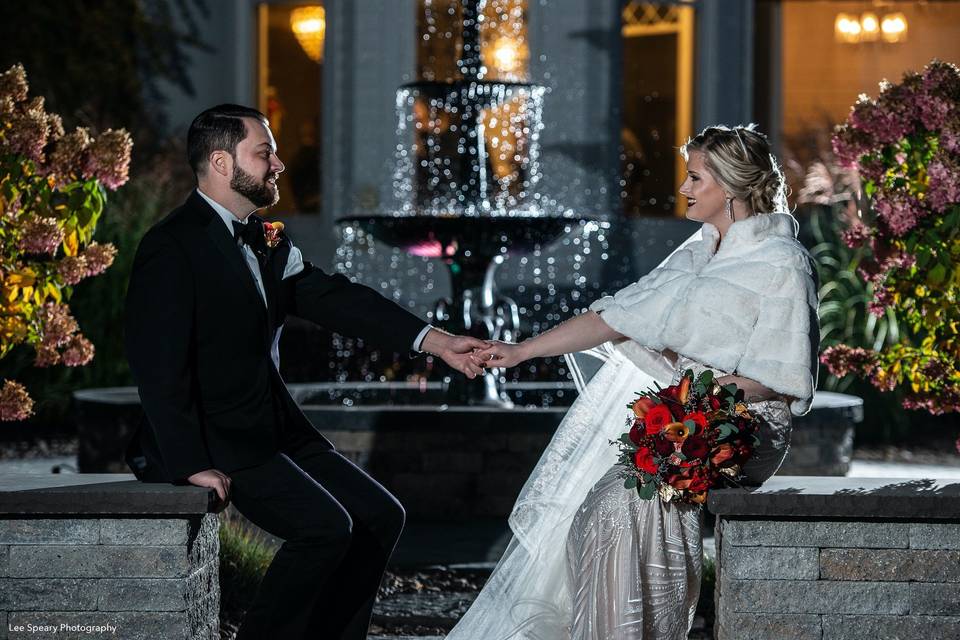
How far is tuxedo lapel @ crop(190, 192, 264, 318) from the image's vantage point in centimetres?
410

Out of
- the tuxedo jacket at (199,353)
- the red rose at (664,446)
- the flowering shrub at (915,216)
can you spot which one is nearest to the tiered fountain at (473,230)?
the flowering shrub at (915,216)

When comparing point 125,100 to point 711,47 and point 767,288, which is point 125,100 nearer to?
point 711,47

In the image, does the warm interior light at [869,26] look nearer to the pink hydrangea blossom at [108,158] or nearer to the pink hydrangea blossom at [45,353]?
the pink hydrangea blossom at [108,158]

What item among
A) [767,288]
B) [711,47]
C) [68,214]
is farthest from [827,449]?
[711,47]

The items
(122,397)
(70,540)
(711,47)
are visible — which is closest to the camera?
(70,540)

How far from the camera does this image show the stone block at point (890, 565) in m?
3.88

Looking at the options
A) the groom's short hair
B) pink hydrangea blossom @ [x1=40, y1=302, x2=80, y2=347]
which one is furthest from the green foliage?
the groom's short hair

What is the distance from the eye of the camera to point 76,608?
3893mm

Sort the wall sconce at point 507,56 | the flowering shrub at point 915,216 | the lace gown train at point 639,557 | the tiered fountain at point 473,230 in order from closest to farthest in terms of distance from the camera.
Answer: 1. the lace gown train at point 639,557
2. the flowering shrub at point 915,216
3. the tiered fountain at point 473,230
4. the wall sconce at point 507,56

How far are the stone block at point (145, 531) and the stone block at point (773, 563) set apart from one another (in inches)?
60.2

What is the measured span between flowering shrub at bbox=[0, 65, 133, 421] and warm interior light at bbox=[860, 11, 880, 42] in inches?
516

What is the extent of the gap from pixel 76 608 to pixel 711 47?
417 inches

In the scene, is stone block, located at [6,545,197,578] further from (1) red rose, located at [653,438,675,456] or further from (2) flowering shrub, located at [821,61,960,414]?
(2) flowering shrub, located at [821,61,960,414]

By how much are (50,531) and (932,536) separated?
2472 mm
